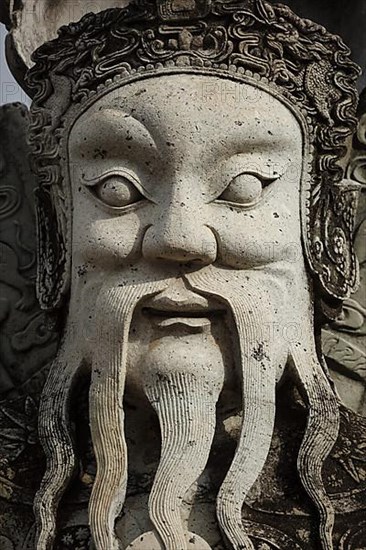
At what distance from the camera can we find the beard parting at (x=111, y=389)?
3021 mm

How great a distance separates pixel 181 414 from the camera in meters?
3.04

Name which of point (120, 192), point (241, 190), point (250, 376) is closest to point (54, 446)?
point (250, 376)

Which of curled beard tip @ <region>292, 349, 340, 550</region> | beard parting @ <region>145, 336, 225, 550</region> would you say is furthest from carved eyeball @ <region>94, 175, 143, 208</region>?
curled beard tip @ <region>292, 349, 340, 550</region>

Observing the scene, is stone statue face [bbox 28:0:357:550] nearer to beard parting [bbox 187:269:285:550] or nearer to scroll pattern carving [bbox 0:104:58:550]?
beard parting [bbox 187:269:285:550]

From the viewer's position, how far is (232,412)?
10.5ft

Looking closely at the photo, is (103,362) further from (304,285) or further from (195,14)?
(195,14)

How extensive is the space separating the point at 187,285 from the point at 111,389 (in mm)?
243

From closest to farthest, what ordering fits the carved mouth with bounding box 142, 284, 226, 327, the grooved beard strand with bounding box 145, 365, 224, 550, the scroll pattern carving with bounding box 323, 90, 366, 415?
the grooved beard strand with bounding box 145, 365, 224, 550, the carved mouth with bounding box 142, 284, 226, 327, the scroll pattern carving with bounding box 323, 90, 366, 415

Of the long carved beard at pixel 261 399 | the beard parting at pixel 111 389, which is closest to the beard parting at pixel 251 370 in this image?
the long carved beard at pixel 261 399

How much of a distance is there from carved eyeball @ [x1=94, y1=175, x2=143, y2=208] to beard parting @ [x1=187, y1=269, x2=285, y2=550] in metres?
→ 0.20

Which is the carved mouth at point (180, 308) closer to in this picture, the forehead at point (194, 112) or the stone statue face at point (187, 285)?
the stone statue face at point (187, 285)

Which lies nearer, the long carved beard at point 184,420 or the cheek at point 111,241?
the long carved beard at point 184,420

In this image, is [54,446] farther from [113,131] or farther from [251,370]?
[113,131]

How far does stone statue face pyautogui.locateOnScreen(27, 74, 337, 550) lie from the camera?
3.04m
